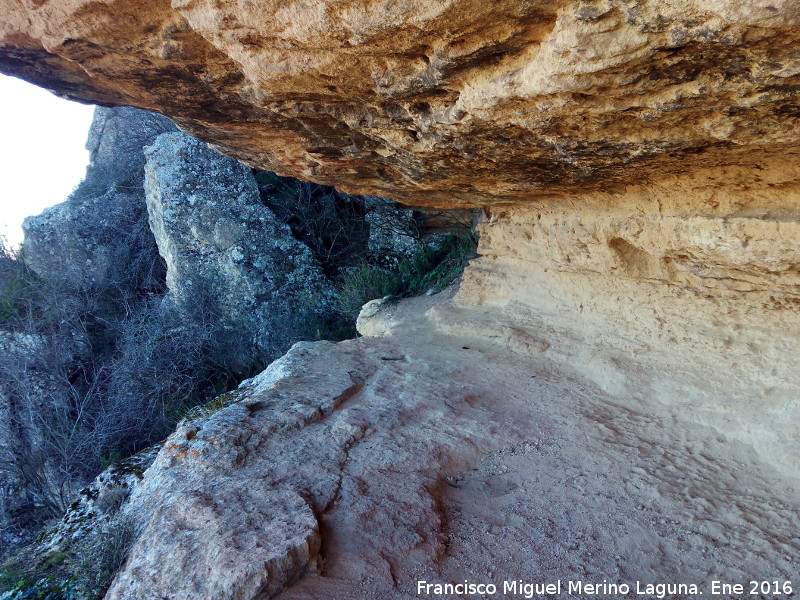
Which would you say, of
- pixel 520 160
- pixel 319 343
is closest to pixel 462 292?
pixel 319 343

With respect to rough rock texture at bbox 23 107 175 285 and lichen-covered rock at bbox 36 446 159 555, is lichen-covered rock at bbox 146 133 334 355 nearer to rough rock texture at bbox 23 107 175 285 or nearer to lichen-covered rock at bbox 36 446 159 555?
rough rock texture at bbox 23 107 175 285

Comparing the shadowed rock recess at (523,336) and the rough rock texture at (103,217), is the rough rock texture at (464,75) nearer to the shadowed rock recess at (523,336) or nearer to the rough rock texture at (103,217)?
the shadowed rock recess at (523,336)

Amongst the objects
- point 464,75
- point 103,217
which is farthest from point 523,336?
point 103,217

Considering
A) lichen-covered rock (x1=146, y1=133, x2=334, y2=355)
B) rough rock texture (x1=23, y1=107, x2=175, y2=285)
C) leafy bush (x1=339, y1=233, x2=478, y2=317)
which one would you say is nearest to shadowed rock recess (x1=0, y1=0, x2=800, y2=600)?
leafy bush (x1=339, y1=233, x2=478, y2=317)

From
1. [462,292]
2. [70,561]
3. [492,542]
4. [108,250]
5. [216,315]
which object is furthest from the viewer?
[108,250]

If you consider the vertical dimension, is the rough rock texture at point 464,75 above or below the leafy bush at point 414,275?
above

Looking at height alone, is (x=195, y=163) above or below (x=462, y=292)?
above

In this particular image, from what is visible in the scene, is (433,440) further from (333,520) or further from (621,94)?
(621,94)

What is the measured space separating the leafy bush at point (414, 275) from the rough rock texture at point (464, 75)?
8.60ft

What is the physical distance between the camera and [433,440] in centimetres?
263

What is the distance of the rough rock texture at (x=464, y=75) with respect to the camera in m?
1.51

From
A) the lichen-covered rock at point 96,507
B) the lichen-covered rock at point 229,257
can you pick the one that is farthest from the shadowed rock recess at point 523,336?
the lichen-covered rock at point 229,257

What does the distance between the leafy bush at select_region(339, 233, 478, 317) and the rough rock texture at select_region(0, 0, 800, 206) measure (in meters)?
2.62

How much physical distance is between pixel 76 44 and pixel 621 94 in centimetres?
258
